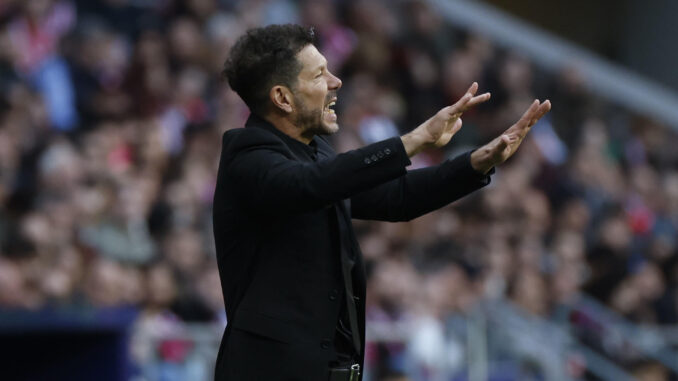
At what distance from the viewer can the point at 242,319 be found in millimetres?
3238

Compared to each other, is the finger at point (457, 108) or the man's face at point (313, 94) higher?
the man's face at point (313, 94)

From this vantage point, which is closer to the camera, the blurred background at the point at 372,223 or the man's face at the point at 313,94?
the man's face at the point at 313,94

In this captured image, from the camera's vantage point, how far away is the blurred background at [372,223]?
7.30 meters

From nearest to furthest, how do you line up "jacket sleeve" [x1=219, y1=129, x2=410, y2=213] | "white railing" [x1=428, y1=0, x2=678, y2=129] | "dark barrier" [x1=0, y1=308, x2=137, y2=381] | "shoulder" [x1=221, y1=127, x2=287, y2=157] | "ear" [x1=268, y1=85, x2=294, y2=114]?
"jacket sleeve" [x1=219, y1=129, x2=410, y2=213] → "shoulder" [x1=221, y1=127, x2=287, y2=157] → "ear" [x1=268, y1=85, x2=294, y2=114] → "dark barrier" [x1=0, y1=308, x2=137, y2=381] → "white railing" [x1=428, y1=0, x2=678, y2=129]

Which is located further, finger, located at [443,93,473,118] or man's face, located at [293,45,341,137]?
man's face, located at [293,45,341,137]

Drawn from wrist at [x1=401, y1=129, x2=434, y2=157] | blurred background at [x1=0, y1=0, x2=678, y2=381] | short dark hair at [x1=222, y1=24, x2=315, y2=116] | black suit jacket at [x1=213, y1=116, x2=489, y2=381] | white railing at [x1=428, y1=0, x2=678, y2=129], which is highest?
white railing at [x1=428, y1=0, x2=678, y2=129]

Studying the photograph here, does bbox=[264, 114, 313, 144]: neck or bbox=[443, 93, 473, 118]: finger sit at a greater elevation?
bbox=[264, 114, 313, 144]: neck

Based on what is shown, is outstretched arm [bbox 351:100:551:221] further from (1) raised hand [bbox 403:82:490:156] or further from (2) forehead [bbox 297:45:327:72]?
(2) forehead [bbox 297:45:327:72]

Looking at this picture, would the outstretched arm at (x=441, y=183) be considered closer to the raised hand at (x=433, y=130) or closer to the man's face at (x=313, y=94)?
the raised hand at (x=433, y=130)

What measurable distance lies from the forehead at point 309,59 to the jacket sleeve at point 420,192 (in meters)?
0.44

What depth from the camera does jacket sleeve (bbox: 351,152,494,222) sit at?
3379mm

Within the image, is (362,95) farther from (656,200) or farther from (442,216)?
(656,200)

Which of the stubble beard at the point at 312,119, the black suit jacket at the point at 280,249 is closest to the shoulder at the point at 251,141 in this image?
the black suit jacket at the point at 280,249

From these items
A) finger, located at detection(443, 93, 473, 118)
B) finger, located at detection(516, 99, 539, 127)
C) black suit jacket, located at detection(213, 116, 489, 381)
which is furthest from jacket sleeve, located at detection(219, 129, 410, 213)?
finger, located at detection(516, 99, 539, 127)
